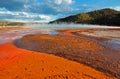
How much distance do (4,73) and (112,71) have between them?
6.00 metres

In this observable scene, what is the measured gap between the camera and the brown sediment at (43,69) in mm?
11365

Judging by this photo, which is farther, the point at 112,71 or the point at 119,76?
the point at 112,71

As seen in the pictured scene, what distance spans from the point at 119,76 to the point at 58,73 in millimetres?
3222

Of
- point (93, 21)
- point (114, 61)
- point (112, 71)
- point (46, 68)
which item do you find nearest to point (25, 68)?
point (46, 68)

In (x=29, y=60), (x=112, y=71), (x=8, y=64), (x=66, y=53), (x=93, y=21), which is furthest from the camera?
(x=93, y=21)

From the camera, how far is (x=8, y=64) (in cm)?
1365

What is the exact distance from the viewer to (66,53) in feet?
57.2

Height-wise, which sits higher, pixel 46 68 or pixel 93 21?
pixel 46 68

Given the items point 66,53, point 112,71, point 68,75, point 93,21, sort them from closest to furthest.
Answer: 1. point 68,75
2. point 112,71
3. point 66,53
4. point 93,21

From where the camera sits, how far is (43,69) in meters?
12.5

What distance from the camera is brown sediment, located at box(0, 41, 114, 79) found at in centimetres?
1136

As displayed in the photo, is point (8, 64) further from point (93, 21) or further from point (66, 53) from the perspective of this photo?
point (93, 21)

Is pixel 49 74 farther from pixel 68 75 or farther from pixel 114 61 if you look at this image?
pixel 114 61

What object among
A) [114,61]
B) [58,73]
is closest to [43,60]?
[58,73]
